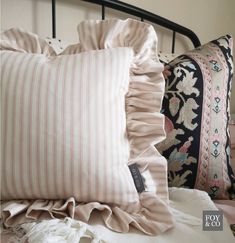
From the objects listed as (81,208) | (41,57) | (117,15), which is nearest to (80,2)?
(117,15)

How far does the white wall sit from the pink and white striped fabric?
39 centimetres

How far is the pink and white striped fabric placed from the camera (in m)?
0.62

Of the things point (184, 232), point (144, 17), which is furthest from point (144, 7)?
point (184, 232)

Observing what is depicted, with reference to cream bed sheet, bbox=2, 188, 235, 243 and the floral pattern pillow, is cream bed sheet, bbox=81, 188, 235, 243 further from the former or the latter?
the floral pattern pillow

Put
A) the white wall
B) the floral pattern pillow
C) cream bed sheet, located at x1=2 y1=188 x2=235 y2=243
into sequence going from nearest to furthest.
→ cream bed sheet, located at x1=2 y1=188 x2=235 y2=243 → the floral pattern pillow → the white wall

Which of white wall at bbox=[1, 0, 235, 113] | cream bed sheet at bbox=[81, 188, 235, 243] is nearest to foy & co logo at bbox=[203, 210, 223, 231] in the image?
cream bed sheet at bbox=[81, 188, 235, 243]

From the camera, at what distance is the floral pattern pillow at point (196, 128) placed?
0.83m

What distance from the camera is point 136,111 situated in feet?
2.40

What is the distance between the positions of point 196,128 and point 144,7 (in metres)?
0.70

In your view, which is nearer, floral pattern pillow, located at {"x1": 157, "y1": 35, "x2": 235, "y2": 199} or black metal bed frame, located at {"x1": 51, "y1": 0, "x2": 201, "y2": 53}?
floral pattern pillow, located at {"x1": 157, "y1": 35, "x2": 235, "y2": 199}

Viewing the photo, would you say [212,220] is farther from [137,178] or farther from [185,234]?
[137,178]

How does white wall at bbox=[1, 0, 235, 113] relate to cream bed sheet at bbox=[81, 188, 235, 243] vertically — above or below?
above

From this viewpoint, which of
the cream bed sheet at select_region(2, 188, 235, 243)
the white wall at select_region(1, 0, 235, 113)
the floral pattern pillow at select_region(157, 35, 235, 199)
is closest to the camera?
the cream bed sheet at select_region(2, 188, 235, 243)

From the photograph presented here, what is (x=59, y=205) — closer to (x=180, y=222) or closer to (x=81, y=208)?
(x=81, y=208)
